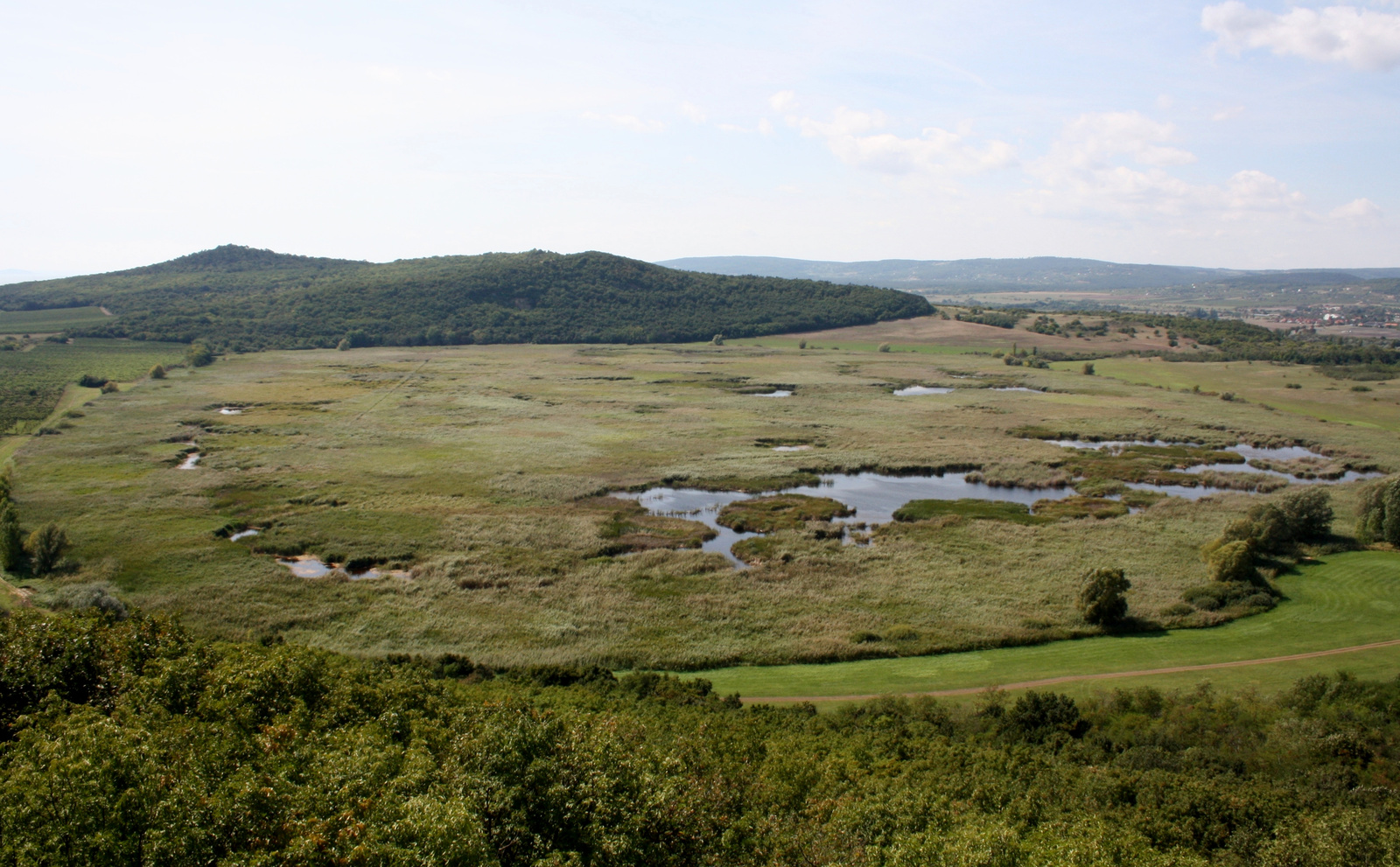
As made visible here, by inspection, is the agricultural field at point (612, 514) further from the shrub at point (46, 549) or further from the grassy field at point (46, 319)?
the grassy field at point (46, 319)

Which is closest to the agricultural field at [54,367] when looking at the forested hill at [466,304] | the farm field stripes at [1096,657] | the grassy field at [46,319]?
the forested hill at [466,304]

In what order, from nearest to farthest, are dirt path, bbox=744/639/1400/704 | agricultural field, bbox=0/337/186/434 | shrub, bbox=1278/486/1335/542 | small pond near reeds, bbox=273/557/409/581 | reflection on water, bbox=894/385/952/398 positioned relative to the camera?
dirt path, bbox=744/639/1400/704 < small pond near reeds, bbox=273/557/409/581 < shrub, bbox=1278/486/1335/542 < agricultural field, bbox=0/337/186/434 < reflection on water, bbox=894/385/952/398

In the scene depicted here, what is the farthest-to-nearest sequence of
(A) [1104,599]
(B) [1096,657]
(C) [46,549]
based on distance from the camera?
(C) [46,549] < (A) [1104,599] < (B) [1096,657]

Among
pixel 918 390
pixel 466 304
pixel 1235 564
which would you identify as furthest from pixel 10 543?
pixel 466 304

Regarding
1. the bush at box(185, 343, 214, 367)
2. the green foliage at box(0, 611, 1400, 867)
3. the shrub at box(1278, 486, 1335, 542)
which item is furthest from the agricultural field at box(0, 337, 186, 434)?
the shrub at box(1278, 486, 1335, 542)

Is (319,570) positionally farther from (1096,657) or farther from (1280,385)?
(1280,385)

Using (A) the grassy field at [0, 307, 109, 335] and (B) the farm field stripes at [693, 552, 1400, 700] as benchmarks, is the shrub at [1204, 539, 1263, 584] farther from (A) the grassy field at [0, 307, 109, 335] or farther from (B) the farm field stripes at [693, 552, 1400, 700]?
(A) the grassy field at [0, 307, 109, 335]

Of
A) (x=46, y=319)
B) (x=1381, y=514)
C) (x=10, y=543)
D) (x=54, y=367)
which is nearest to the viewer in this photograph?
(x=10, y=543)
